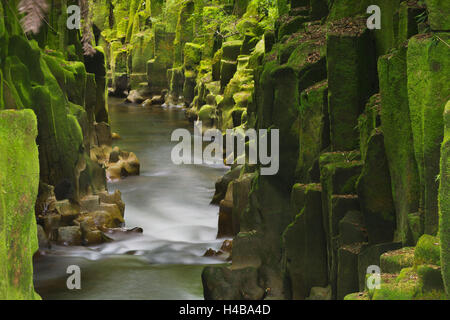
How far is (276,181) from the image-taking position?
13.2 metres

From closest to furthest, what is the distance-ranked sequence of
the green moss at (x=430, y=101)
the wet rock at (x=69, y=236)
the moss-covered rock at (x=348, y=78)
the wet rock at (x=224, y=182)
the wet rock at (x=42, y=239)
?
1. the green moss at (x=430, y=101)
2. the moss-covered rock at (x=348, y=78)
3. the wet rock at (x=42, y=239)
4. the wet rock at (x=69, y=236)
5. the wet rock at (x=224, y=182)

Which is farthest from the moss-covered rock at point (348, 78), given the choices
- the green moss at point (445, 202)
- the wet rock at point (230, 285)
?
the green moss at point (445, 202)

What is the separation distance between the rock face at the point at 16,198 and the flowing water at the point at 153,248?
875 cm

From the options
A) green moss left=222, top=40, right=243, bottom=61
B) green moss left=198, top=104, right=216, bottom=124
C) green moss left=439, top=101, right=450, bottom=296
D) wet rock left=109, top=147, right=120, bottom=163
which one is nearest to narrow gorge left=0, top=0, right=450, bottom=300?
green moss left=439, top=101, right=450, bottom=296

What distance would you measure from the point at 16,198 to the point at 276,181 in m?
8.26

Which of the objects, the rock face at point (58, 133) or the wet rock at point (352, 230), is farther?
the rock face at point (58, 133)

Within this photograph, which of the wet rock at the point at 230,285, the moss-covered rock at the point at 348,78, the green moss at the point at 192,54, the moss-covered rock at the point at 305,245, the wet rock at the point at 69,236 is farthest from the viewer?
the green moss at the point at 192,54

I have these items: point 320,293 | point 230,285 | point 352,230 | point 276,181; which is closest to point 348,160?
point 352,230

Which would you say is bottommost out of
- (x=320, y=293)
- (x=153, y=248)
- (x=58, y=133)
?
(x=153, y=248)

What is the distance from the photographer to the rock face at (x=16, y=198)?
5207 mm

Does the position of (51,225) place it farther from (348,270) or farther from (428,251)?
(428,251)

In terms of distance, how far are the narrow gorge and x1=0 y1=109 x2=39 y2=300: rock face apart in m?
0.02

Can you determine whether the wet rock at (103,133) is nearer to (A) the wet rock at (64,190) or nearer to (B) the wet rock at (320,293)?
(A) the wet rock at (64,190)

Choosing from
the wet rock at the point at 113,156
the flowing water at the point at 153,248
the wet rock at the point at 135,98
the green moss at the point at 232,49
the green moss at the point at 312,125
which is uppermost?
the green moss at the point at 232,49
